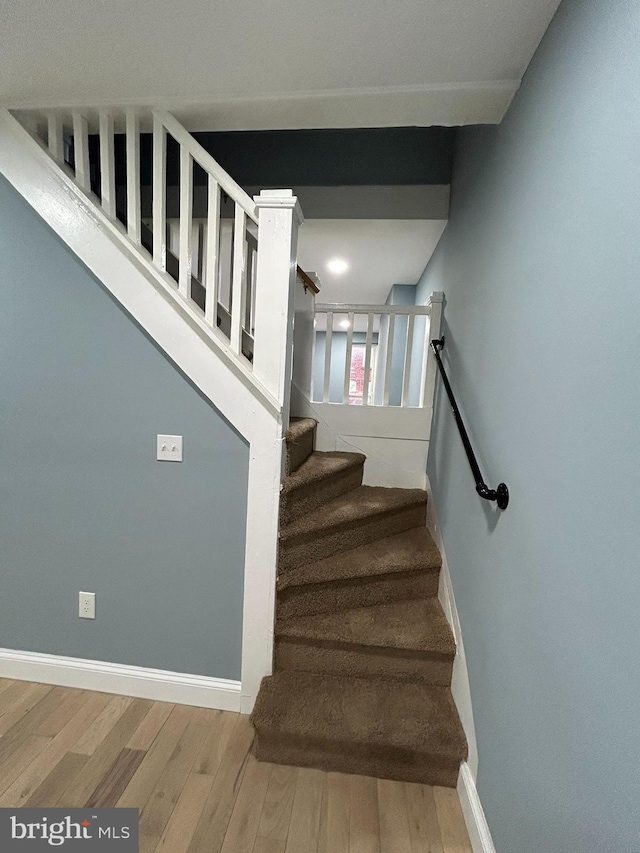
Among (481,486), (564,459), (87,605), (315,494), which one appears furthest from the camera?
(315,494)

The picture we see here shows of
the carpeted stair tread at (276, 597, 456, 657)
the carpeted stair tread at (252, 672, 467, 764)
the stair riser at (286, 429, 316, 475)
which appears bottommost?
the carpeted stair tread at (252, 672, 467, 764)

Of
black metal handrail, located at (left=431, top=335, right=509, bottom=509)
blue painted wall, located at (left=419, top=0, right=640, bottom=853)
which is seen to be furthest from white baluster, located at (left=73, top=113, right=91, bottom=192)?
black metal handrail, located at (left=431, top=335, right=509, bottom=509)

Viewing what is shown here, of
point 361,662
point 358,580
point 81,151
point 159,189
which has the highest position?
point 81,151

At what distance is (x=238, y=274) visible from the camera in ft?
5.39

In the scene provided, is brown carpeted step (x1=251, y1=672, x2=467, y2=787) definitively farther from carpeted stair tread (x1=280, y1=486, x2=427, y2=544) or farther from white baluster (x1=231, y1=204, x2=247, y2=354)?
white baluster (x1=231, y1=204, x2=247, y2=354)

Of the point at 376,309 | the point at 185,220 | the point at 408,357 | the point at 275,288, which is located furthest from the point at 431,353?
the point at 185,220

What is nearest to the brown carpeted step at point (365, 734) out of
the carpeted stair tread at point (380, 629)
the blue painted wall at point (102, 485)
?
the carpeted stair tread at point (380, 629)

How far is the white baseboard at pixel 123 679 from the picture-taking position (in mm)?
1788

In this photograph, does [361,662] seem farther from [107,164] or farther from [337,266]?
[337,266]

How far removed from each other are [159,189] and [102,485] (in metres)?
1.25

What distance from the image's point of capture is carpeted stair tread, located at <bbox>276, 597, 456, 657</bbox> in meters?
1.69

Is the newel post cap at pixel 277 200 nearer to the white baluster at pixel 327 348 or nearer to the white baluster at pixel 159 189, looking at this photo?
the white baluster at pixel 159 189

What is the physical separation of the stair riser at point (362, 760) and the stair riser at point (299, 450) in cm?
105

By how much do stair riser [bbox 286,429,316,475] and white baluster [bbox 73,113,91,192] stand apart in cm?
134
